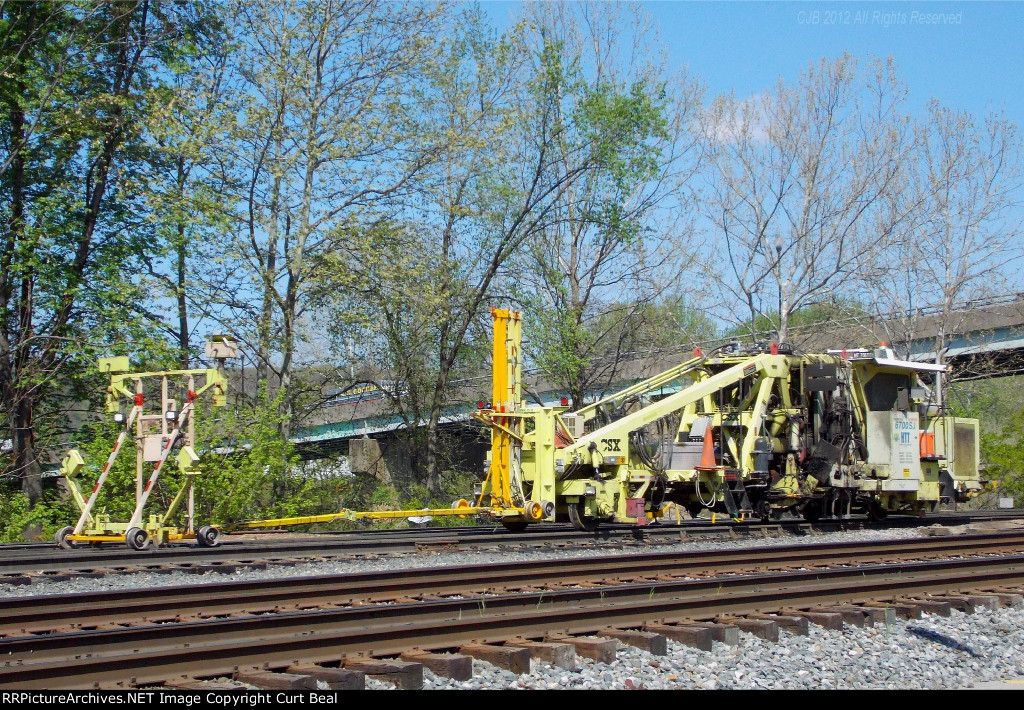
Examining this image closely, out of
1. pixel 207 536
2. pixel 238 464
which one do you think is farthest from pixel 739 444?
pixel 238 464

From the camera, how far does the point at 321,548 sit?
13062 millimetres

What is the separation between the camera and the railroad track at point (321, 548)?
36.3 feet

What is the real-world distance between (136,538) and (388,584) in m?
5.70

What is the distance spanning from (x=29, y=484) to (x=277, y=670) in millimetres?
17891

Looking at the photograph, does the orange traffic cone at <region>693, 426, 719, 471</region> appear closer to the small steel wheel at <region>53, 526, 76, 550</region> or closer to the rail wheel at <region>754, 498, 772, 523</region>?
the rail wheel at <region>754, 498, 772, 523</region>

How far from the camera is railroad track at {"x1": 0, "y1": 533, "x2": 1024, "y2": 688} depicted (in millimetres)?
5832

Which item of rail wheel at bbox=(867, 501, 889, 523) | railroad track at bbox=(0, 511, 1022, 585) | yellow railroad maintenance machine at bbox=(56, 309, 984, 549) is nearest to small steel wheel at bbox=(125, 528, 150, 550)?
yellow railroad maintenance machine at bbox=(56, 309, 984, 549)

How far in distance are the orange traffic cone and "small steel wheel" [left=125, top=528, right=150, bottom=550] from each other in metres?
8.05

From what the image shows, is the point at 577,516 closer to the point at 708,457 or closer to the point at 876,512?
the point at 708,457

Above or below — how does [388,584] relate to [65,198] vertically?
below

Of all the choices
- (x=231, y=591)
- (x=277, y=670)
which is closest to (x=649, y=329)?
(x=231, y=591)

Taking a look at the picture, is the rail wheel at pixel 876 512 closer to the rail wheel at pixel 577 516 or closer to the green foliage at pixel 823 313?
the rail wheel at pixel 577 516
